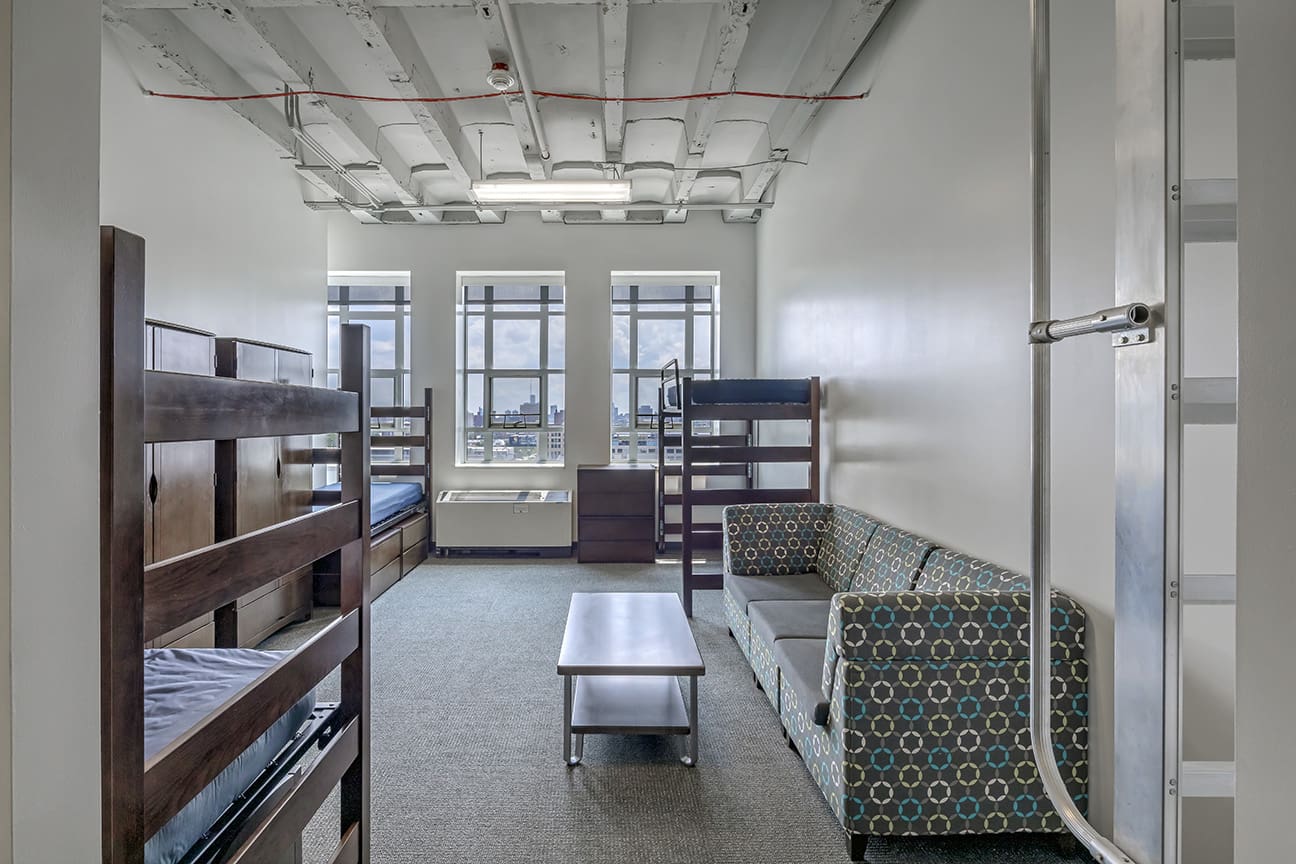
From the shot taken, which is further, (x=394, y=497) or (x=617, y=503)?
(x=617, y=503)

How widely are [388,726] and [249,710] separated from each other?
5.64 feet

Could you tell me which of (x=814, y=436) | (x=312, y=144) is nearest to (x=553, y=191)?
(x=312, y=144)

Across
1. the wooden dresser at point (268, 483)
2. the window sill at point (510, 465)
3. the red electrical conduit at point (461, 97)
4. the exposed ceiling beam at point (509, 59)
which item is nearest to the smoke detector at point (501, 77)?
the exposed ceiling beam at point (509, 59)

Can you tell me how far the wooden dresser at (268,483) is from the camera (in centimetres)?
339

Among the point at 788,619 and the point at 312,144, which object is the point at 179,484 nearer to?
the point at 312,144

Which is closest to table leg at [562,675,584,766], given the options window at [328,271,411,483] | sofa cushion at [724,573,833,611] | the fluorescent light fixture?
sofa cushion at [724,573,833,611]

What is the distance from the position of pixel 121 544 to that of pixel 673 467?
5.14 metres

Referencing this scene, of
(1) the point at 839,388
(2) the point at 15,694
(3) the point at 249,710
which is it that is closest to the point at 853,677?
(3) the point at 249,710

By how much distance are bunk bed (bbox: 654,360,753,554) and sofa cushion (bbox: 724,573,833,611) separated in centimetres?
136

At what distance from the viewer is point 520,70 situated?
3.21 m

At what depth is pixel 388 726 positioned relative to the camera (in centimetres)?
263

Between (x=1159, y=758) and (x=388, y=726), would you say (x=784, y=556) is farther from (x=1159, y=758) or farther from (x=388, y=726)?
(x=1159, y=758)

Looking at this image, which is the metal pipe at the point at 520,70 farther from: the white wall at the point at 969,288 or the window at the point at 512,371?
the window at the point at 512,371

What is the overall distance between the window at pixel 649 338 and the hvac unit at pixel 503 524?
2.92 ft
